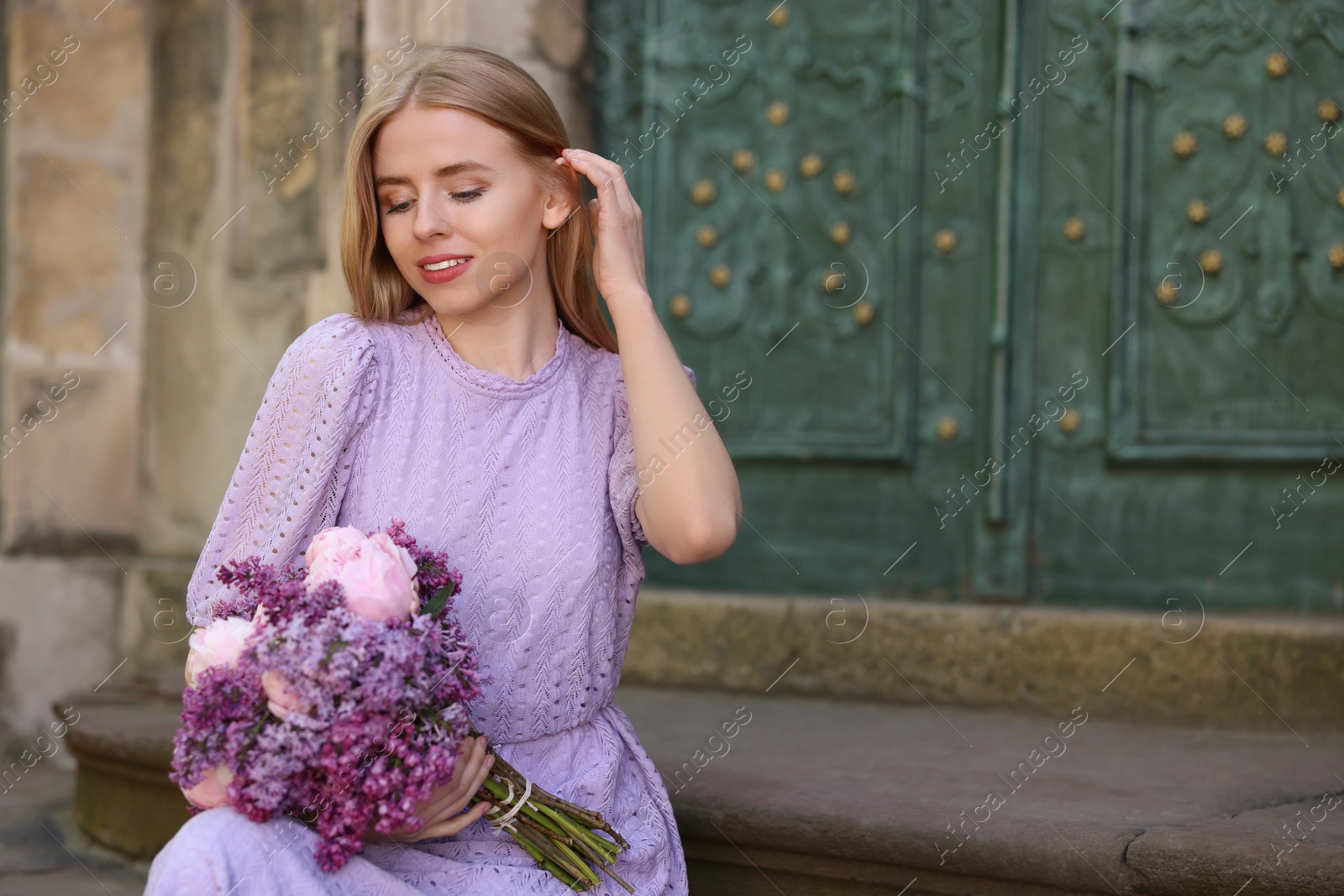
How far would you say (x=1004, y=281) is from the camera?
3.81m

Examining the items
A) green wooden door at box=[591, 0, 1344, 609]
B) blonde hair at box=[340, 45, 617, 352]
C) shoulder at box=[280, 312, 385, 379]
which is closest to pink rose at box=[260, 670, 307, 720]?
shoulder at box=[280, 312, 385, 379]

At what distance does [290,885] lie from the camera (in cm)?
175

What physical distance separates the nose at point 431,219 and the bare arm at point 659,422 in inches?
9.5

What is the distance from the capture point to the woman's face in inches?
84.0

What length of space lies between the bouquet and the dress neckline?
426 mm

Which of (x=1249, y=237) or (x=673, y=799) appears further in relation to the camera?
(x=1249, y=237)

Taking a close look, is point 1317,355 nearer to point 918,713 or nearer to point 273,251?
point 918,713

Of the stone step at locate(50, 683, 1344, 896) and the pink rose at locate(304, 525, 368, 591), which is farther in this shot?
the stone step at locate(50, 683, 1344, 896)

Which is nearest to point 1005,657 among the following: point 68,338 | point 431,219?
point 431,219

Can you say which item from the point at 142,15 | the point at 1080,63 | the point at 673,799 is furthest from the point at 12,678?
the point at 1080,63

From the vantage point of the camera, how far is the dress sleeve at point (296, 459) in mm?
2059

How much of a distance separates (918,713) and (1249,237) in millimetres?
1545

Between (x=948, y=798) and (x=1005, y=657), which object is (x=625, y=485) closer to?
(x=948, y=798)

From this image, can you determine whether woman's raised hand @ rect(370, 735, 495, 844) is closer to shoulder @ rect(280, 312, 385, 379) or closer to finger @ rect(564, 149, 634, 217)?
shoulder @ rect(280, 312, 385, 379)
